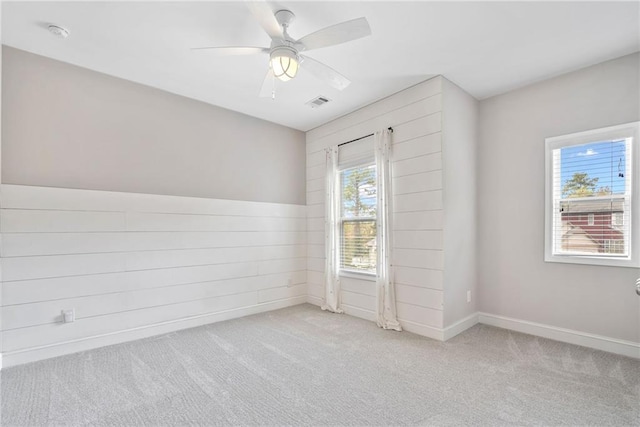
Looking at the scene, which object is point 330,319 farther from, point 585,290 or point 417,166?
point 585,290

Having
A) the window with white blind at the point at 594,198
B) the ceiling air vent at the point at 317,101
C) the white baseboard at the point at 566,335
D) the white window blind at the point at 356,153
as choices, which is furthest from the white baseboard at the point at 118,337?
the window with white blind at the point at 594,198

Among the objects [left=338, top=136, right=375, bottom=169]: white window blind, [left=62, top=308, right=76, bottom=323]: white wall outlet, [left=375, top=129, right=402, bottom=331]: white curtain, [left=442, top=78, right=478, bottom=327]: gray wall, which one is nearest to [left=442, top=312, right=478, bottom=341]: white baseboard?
[left=442, top=78, right=478, bottom=327]: gray wall

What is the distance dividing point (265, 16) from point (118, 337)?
10.4ft

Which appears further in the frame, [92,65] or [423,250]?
[423,250]

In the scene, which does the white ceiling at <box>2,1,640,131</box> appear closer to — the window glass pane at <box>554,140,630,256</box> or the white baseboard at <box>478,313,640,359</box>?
the window glass pane at <box>554,140,630,256</box>

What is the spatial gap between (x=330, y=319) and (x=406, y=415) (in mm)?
Result: 1996

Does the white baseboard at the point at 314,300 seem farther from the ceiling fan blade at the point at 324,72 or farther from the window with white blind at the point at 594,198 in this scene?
the ceiling fan blade at the point at 324,72

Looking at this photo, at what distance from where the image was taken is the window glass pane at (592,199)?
281 cm

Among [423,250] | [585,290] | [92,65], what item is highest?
[92,65]

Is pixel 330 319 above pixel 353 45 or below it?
below

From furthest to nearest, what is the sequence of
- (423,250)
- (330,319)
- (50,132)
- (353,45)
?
(330,319) < (423,250) < (50,132) < (353,45)

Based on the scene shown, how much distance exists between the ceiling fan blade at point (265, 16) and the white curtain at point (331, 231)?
7.54 ft

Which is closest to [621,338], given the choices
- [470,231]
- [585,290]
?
[585,290]

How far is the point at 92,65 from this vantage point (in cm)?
291
